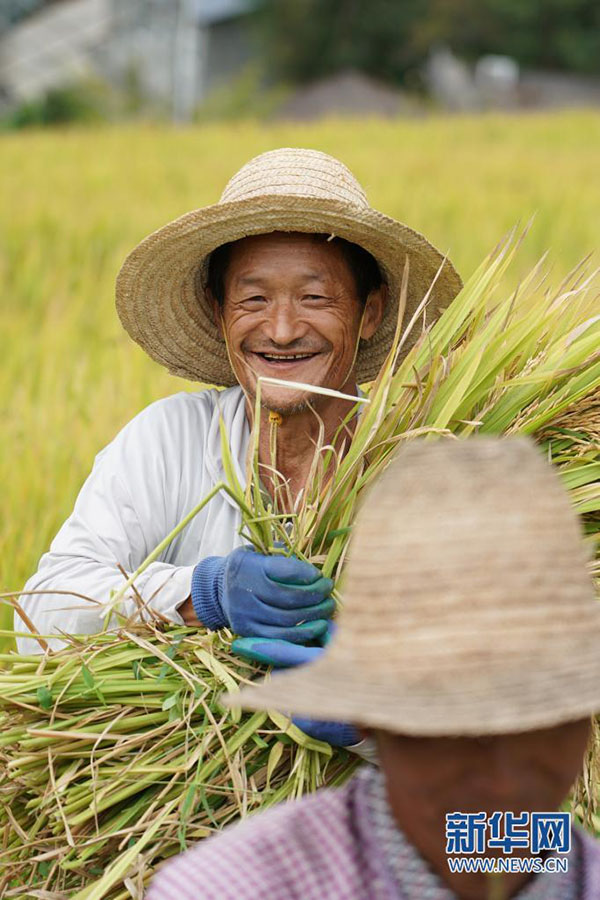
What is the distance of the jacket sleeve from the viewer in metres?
1.83

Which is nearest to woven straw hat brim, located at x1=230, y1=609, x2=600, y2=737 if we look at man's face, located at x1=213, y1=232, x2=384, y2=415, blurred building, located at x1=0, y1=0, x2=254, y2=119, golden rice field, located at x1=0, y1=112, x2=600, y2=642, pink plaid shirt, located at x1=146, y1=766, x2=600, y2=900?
pink plaid shirt, located at x1=146, y1=766, x2=600, y2=900

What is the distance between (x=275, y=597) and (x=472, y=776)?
0.62 metres

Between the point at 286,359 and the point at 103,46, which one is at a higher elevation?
the point at 103,46

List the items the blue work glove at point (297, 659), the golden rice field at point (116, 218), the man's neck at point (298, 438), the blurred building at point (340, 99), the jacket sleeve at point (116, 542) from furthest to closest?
the blurred building at point (340, 99), the golden rice field at point (116, 218), the man's neck at point (298, 438), the jacket sleeve at point (116, 542), the blue work glove at point (297, 659)

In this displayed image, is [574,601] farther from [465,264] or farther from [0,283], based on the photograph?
[0,283]

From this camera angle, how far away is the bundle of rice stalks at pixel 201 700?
161 cm

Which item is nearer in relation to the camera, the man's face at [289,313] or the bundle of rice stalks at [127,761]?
the bundle of rice stalks at [127,761]

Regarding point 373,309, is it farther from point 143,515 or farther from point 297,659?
point 297,659

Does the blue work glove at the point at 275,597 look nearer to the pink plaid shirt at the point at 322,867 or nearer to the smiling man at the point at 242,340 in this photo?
the smiling man at the point at 242,340

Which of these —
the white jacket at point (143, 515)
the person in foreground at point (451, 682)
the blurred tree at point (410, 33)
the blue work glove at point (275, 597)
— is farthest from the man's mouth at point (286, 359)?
the blurred tree at point (410, 33)

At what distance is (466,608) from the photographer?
3.19 ft

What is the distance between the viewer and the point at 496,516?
0.99 meters

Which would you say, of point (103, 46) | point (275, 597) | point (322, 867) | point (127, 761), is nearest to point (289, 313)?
point (275, 597)

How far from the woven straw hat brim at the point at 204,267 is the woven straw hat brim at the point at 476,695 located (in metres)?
1.12
